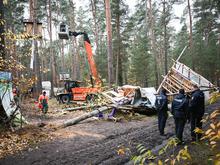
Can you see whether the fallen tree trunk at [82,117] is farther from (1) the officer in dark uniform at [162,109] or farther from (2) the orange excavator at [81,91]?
(1) the officer in dark uniform at [162,109]

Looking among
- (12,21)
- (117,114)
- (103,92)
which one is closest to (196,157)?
(117,114)

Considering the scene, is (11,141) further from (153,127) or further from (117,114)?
(117,114)

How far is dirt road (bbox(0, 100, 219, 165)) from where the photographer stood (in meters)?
8.05

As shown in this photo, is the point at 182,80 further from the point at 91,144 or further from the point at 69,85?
the point at 91,144

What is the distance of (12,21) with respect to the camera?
40219 millimetres

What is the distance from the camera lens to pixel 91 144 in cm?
1002

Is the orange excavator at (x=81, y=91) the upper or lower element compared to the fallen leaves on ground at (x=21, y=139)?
upper

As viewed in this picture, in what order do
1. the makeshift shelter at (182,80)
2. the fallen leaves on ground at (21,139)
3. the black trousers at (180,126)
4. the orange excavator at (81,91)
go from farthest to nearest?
the orange excavator at (81,91), the makeshift shelter at (182,80), the black trousers at (180,126), the fallen leaves on ground at (21,139)

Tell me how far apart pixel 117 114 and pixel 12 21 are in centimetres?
2956

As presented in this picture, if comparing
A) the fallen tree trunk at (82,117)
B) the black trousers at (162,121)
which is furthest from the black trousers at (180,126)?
the fallen tree trunk at (82,117)

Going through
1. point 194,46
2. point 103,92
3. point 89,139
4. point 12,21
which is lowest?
point 89,139

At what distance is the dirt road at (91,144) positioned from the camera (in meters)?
8.05

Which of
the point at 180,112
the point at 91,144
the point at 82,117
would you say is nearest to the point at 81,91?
the point at 82,117

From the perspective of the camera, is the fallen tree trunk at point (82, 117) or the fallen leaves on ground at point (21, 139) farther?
the fallen tree trunk at point (82, 117)
